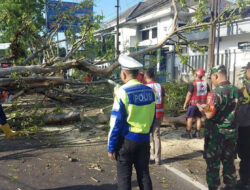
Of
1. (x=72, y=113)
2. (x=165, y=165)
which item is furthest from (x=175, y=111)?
(x=165, y=165)

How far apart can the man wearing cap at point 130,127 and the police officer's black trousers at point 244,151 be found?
66.3 inches

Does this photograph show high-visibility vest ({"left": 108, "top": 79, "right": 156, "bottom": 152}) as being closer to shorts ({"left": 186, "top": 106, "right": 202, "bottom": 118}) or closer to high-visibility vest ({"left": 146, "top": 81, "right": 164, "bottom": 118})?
high-visibility vest ({"left": 146, "top": 81, "right": 164, "bottom": 118})

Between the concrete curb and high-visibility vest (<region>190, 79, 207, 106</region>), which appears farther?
high-visibility vest (<region>190, 79, 207, 106</region>)

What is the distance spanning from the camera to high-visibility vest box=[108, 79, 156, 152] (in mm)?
2955

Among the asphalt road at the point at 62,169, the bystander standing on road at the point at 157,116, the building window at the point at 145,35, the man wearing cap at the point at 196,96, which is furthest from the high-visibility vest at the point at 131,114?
the building window at the point at 145,35

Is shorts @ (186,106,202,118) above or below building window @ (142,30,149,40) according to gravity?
below

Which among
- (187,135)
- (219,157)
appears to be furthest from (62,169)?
(187,135)

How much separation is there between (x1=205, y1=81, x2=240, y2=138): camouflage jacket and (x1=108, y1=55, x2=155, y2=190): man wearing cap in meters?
0.93

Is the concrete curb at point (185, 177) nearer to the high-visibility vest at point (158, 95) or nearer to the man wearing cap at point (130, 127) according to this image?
the high-visibility vest at point (158, 95)

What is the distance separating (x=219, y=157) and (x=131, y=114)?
1477 mm

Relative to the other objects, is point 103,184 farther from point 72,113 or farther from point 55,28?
point 55,28

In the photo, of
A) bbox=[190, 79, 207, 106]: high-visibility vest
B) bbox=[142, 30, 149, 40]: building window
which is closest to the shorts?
bbox=[190, 79, 207, 106]: high-visibility vest

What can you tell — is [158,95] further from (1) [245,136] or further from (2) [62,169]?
(2) [62,169]

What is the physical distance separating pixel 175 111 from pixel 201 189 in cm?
511
